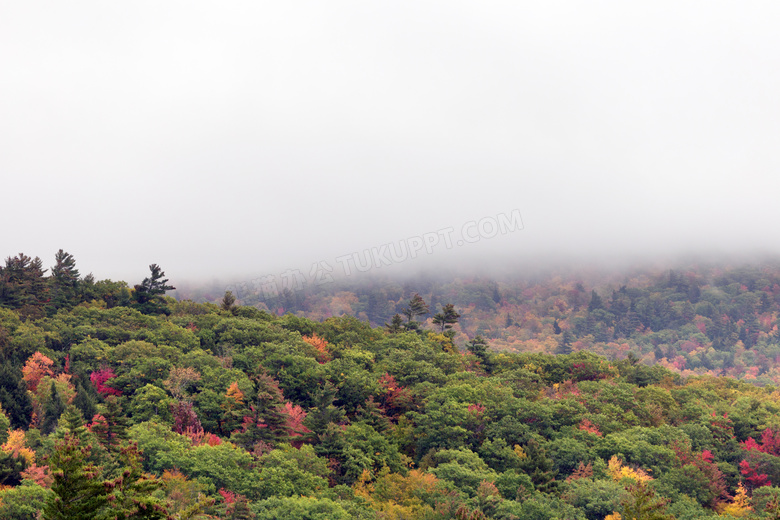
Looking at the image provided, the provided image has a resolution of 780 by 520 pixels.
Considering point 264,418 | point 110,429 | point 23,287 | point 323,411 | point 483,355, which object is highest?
point 23,287

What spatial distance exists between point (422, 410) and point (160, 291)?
173 feet

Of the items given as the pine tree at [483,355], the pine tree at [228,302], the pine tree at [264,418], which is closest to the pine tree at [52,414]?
the pine tree at [264,418]

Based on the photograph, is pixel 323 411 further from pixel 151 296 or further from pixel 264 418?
pixel 151 296

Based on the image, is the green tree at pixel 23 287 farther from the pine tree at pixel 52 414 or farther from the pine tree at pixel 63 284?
the pine tree at pixel 52 414

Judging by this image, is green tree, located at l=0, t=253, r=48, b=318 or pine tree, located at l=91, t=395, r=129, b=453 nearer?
pine tree, located at l=91, t=395, r=129, b=453

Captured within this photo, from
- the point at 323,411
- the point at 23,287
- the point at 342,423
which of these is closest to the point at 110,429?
the point at 323,411

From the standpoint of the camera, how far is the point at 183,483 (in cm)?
6275

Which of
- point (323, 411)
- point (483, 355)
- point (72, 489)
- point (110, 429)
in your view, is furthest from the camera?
point (483, 355)

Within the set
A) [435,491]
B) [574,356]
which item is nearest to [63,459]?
[435,491]

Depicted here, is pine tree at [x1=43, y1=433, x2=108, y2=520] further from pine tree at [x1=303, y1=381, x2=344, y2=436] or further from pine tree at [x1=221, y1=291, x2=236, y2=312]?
pine tree at [x1=221, y1=291, x2=236, y2=312]

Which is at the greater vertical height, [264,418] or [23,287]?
[23,287]

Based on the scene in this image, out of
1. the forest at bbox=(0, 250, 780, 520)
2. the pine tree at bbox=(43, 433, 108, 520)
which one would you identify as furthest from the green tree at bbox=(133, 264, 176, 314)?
the pine tree at bbox=(43, 433, 108, 520)

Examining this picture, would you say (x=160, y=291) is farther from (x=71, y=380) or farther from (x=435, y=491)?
(x=435, y=491)

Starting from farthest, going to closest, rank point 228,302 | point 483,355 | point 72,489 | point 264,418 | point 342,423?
point 483,355
point 228,302
point 342,423
point 264,418
point 72,489
